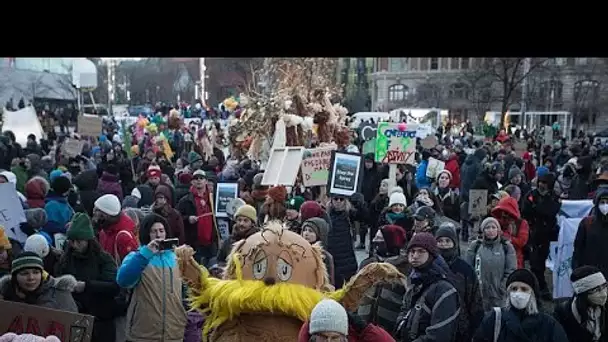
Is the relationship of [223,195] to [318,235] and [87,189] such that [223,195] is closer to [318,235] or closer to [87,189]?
[87,189]

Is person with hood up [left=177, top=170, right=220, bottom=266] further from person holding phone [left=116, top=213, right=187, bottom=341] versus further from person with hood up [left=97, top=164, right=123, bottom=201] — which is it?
person holding phone [left=116, top=213, right=187, bottom=341]

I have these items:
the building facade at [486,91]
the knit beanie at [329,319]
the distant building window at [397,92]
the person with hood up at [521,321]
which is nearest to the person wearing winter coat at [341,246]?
the person with hood up at [521,321]

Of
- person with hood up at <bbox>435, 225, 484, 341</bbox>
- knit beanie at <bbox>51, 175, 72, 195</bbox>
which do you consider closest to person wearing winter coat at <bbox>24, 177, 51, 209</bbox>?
knit beanie at <bbox>51, 175, 72, 195</bbox>

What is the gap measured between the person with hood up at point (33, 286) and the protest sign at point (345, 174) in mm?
4081

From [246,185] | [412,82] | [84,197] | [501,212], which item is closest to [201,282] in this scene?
[501,212]

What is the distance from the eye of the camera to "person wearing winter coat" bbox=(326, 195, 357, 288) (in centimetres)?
665

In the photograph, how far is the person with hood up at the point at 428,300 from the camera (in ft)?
14.0

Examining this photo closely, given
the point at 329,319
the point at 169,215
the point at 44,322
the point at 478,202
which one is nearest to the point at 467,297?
the point at 329,319

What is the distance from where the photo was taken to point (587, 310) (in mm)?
4551

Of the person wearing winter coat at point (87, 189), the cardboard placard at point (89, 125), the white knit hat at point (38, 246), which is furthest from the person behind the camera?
the cardboard placard at point (89, 125)

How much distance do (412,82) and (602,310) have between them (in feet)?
171

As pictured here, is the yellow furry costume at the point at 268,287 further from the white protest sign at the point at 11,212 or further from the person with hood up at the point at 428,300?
the white protest sign at the point at 11,212
